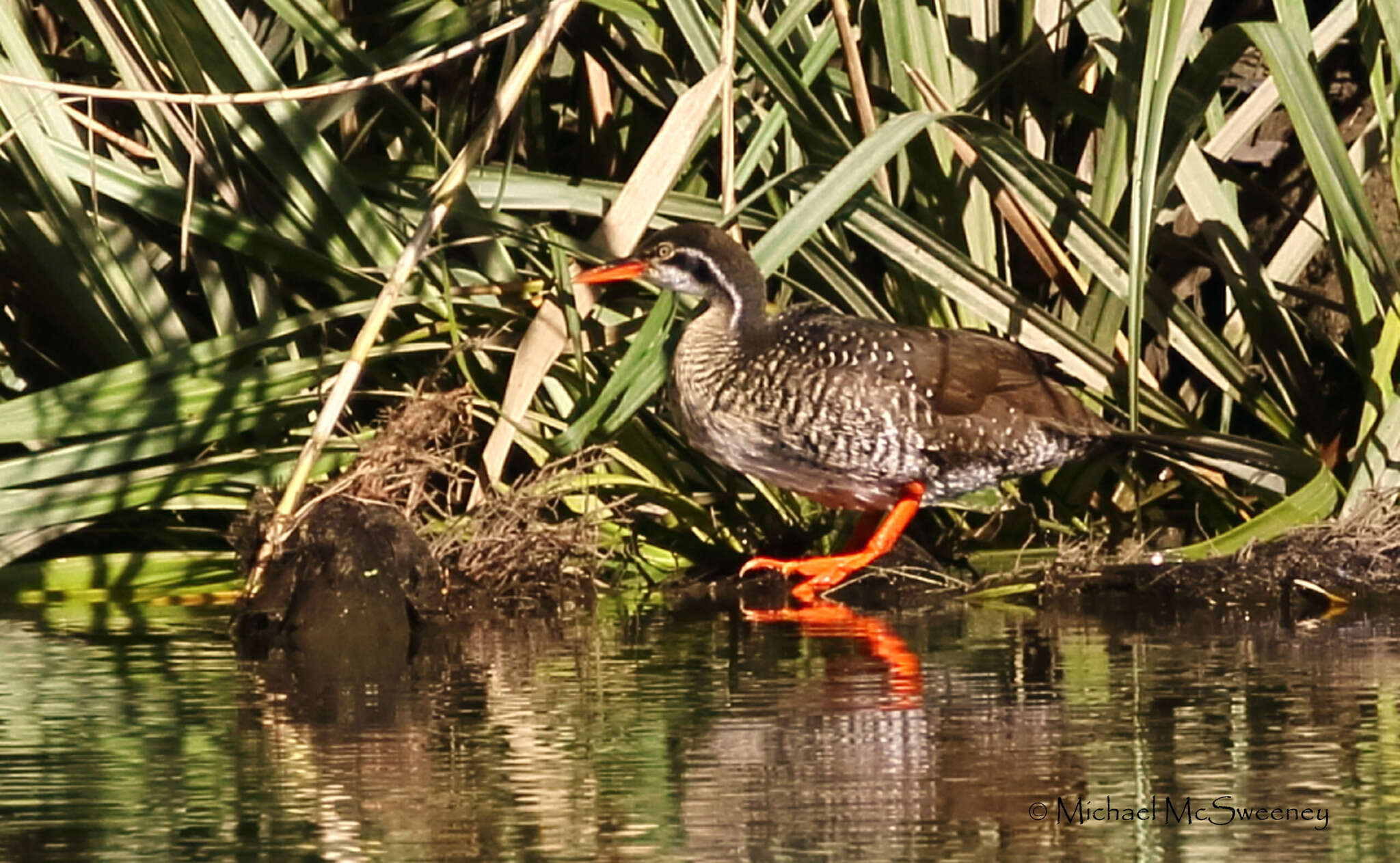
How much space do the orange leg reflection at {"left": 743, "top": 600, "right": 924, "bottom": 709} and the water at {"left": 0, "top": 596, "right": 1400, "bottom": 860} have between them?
0.04 metres

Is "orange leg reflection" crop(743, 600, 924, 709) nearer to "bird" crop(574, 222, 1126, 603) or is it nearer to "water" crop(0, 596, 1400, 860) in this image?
"water" crop(0, 596, 1400, 860)

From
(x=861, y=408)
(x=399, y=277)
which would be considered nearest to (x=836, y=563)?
(x=861, y=408)

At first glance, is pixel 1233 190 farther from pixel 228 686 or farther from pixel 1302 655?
pixel 228 686

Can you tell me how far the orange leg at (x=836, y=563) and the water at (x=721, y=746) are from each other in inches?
27.9

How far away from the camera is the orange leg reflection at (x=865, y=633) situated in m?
4.56

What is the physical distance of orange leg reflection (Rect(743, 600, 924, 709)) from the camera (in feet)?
15.0

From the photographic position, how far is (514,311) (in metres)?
6.22

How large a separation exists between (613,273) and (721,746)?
243 cm

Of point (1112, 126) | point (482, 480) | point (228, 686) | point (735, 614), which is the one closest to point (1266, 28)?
point (1112, 126)

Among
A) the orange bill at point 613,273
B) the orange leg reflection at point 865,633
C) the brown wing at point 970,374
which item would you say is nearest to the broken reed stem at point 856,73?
the brown wing at point 970,374

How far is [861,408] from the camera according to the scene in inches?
247

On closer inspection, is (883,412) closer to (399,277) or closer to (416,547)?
(416,547)

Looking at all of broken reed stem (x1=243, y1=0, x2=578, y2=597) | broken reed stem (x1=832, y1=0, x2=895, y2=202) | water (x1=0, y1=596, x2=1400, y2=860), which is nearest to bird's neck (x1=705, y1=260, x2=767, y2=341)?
broken reed stem (x1=832, y1=0, x2=895, y2=202)

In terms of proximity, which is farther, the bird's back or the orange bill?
the bird's back
